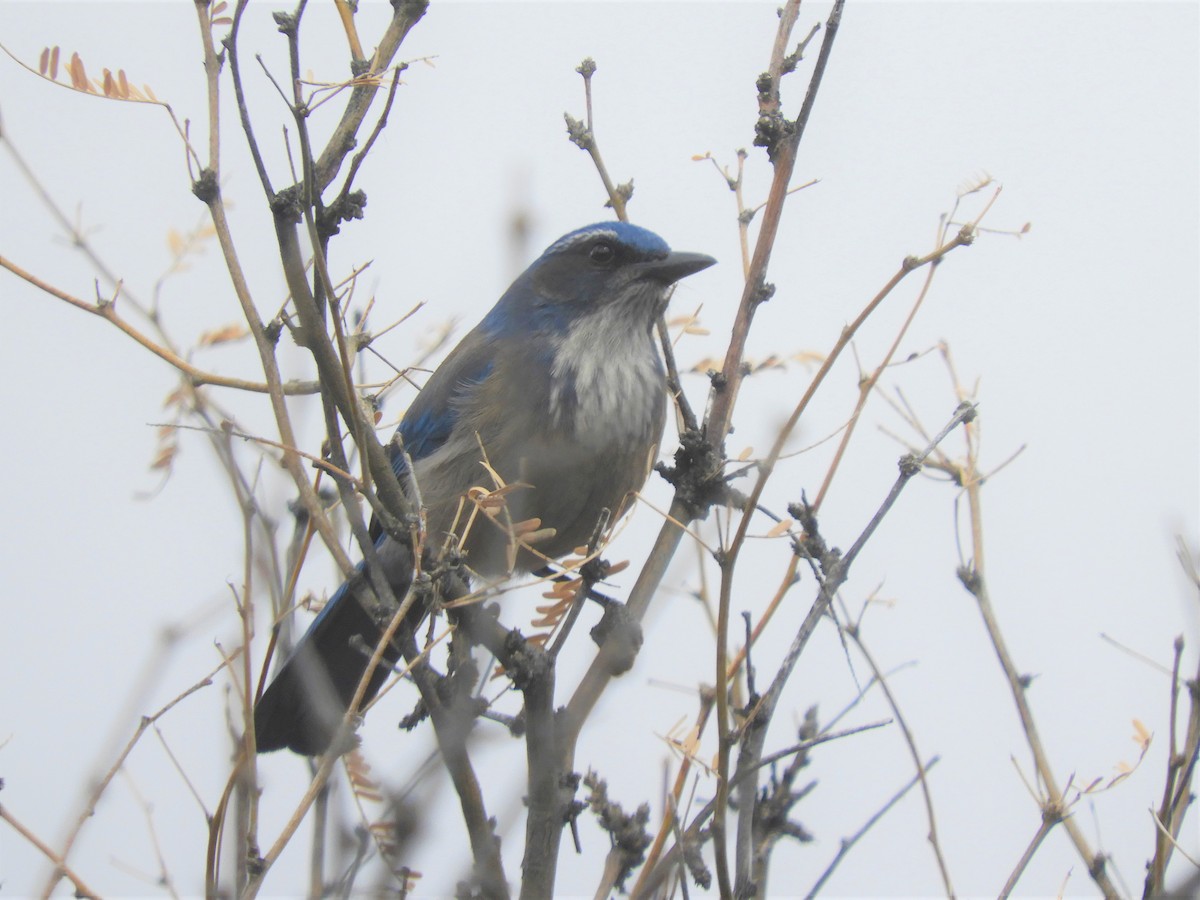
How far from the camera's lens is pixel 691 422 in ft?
11.4

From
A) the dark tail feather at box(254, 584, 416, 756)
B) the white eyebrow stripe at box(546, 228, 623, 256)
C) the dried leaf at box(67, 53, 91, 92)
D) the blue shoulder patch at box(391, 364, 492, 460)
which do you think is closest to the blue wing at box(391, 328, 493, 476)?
the blue shoulder patch at box(391, 364, 492, 460)

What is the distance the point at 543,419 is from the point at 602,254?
859 mm

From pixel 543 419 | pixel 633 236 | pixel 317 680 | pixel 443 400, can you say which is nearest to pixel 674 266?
pixel 633 236

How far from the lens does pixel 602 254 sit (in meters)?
5.59

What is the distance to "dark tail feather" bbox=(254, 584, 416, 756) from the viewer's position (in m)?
4.07

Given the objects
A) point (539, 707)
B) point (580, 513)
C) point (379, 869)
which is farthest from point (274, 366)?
point (580, 513)

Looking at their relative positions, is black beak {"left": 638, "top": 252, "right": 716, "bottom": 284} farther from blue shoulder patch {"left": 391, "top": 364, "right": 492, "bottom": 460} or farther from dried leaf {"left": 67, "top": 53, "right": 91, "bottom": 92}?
dried leaf {"left": 67, "top": 53, "right": 91, "bottom": 92}

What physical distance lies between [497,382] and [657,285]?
0.77m

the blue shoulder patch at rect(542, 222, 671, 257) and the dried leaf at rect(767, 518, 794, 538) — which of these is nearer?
the dried leaf at rect(767, 518, 794, 538)

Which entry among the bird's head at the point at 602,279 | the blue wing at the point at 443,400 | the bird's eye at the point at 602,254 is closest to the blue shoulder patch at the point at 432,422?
the blue wing at the point at 443,400

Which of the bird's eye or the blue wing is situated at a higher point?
the bird's eye

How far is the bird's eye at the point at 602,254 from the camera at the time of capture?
5562mm

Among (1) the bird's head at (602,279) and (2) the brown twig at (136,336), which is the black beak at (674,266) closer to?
(1) the bird's head at (602,279)

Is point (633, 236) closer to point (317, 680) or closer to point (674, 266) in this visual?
point (674, 266)
